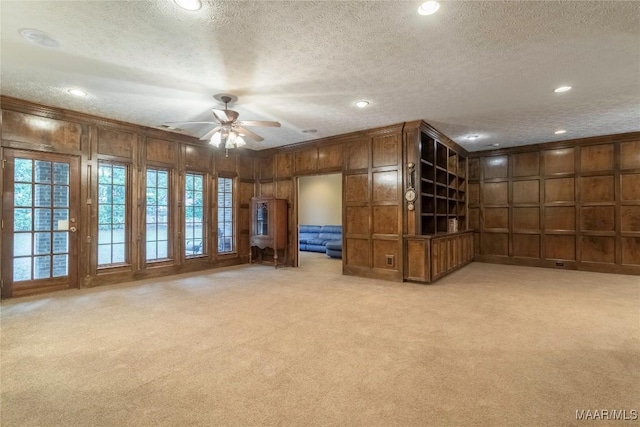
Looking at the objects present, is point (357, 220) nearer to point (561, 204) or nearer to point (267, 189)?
point (267, 189)

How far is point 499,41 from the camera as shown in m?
2.64

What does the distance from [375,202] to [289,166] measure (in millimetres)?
2231

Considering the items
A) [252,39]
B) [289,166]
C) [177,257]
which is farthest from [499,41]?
[177,257]

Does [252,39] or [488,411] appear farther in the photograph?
[252,39]

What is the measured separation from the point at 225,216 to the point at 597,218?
7.50m

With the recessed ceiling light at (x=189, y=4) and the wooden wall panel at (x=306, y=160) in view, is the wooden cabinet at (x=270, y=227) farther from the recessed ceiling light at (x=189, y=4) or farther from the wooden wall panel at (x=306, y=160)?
the recessed ceiling light at (x=189, y=4)

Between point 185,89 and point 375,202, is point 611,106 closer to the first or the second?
point 375,202

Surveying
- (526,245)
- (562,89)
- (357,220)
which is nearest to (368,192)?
(357,220)

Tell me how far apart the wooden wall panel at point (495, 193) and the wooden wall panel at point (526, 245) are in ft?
2.77

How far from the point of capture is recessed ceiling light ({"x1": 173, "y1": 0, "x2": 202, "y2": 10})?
7.04ft

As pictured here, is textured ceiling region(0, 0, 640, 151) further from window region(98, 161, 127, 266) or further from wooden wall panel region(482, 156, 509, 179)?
wooden wall panel region(482, 156, 509, 179)

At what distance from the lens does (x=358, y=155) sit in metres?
5.67

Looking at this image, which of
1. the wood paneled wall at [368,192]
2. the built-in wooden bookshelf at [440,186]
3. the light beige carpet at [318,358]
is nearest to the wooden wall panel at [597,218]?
the built-in wooden bookshelf at [440,186]

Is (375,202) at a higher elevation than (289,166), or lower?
lower
